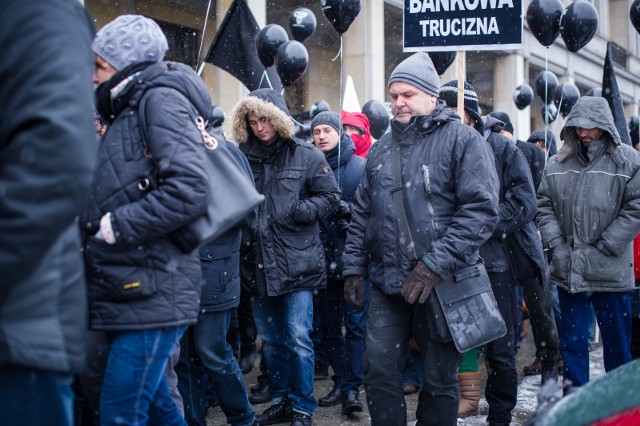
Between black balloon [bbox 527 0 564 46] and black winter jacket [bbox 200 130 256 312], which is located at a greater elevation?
black balloon [bbox 527 0 564 46]

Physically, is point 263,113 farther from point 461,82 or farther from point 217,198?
point 217,198

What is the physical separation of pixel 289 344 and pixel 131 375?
2.21 metres

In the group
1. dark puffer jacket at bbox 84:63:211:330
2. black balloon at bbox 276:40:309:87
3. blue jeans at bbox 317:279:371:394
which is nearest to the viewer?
dark puffer jacket at bbox 84:63:211:330

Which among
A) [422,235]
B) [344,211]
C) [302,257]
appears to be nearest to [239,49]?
[344,211]

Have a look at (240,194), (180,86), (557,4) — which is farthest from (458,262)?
(557,4)

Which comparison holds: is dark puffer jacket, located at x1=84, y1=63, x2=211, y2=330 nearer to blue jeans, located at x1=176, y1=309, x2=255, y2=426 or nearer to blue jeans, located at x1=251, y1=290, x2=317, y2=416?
blue jeans, located at x1=176, y1=309, x2=255, y2=426

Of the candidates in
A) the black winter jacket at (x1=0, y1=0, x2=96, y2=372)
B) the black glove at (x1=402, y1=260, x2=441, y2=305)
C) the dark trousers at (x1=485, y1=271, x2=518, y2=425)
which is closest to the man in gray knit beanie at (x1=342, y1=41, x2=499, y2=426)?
the black glove at (x1=402, y1=260, x2=441, y2=305)

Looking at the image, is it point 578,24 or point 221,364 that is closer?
point 221,364

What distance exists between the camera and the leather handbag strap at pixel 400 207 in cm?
401

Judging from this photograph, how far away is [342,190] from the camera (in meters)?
6.23

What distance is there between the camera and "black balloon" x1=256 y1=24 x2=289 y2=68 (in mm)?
8016

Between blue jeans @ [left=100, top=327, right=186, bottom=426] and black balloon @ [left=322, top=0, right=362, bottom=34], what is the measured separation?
17.6 ft

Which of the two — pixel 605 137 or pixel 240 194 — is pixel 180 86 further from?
pixel 605 137

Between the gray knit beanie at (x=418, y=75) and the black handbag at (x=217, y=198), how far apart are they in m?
1.37
